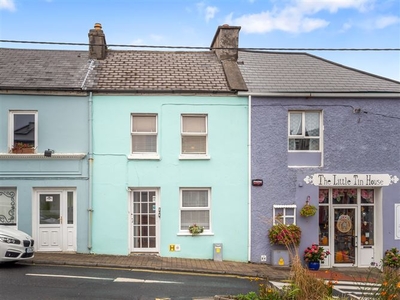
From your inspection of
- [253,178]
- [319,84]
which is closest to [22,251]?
[253,178]

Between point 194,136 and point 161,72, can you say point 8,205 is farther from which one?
point 161,72

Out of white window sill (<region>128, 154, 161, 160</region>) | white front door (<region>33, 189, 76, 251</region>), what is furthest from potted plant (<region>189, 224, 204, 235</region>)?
white front door (<region>33, 189, 76, 251</region>)

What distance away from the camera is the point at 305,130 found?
58.7 feet

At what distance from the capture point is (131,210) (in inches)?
683

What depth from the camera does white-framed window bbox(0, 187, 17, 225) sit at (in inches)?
672

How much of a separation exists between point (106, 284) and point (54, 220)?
19.3 ft

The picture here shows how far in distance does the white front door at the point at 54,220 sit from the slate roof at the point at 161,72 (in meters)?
4.06

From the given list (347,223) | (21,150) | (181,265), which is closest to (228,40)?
(347,223)

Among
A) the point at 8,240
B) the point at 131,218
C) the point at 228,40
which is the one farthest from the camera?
the point at 228,40

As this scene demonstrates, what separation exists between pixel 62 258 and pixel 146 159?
4290 mm

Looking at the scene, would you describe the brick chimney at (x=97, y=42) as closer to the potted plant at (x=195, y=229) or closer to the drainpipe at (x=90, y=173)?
the drainpipe at (x=90, y=173)

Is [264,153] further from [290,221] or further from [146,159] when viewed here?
[146,159]

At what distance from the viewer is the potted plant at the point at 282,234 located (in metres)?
16.6

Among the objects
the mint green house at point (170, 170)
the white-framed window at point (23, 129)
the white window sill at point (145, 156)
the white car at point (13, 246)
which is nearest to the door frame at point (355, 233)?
the mint green house at point (170, 170)
